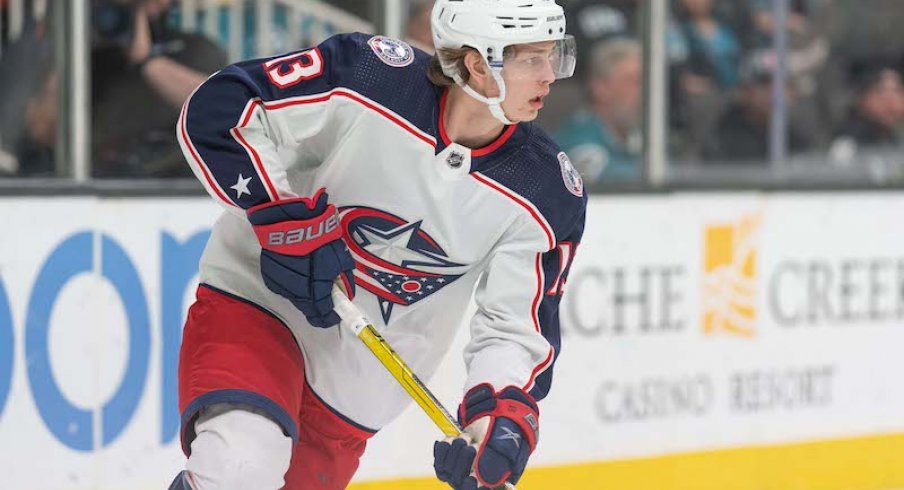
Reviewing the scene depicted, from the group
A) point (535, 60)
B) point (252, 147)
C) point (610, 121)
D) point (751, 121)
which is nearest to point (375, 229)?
point (252, 147)

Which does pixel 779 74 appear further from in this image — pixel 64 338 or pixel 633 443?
pixel 64 338

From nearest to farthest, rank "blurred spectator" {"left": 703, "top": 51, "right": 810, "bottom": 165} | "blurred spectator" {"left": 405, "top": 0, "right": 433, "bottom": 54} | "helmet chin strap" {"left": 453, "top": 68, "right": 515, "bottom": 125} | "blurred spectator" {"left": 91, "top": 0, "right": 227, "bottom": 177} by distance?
"helmet chin strap" {"left": 453, "top": 68, "right": 515, "bottom": 125}, "blurred spectator" {"left": 91, "top": 0, "right": 227, "bottom": 177}, "blurred spectator" {"left": 405, "top": 0, "right": 433, "bottom": 54}, "blurred spectator" {"left": 703, "top": 51, "right": 810, "bottom": 165}

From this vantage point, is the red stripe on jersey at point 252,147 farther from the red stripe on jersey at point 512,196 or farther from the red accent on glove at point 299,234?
the red stripe on jersey at point 512,196

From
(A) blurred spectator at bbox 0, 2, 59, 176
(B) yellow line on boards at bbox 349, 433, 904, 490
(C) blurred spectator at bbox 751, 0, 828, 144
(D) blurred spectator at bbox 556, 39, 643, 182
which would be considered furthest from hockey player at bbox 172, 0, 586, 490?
(C) blurred spectator at bbox 751, 0, 828, 144

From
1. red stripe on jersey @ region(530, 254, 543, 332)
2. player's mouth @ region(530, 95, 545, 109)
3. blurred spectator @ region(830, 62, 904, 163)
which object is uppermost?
player's mouth @ region(530, 95, 545, 109)

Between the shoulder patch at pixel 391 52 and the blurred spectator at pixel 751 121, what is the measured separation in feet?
7.88

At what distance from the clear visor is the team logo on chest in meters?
0.33

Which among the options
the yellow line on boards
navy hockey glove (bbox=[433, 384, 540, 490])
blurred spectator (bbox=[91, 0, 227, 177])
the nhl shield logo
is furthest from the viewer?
the yellow line on boards

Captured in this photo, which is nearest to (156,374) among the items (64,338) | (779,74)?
(64,338)

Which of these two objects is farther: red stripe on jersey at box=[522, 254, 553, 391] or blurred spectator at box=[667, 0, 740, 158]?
blurred spectator at box=[667, 0, 740, 158]

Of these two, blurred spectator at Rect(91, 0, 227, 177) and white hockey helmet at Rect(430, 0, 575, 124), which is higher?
white hockey helmet at Rect(430, 0, 575, 124)

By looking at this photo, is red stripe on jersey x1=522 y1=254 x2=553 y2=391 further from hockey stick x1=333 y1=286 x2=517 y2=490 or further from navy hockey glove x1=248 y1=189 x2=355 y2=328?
navy hockey glove x1=248 y1=189 x2=355 y2=328

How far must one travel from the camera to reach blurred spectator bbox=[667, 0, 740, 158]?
4.99m

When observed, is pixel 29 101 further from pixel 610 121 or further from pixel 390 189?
pixel 610 121
